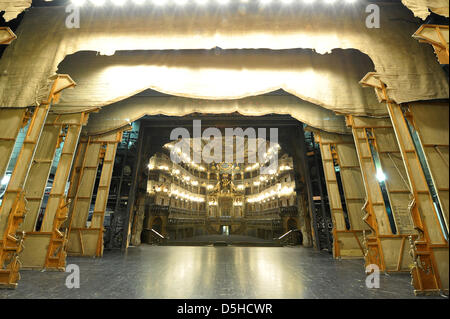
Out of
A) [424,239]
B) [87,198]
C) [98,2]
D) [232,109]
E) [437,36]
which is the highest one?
[98,2]

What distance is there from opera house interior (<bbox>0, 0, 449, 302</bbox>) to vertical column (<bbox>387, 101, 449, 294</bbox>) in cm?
2

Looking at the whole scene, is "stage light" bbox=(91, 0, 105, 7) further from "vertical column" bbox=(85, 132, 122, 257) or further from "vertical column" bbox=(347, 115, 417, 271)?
"vertical column" bbox=(347, 115, 417, 271)

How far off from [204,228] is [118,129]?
21755 mm

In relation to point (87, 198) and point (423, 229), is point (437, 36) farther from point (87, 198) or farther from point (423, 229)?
point (87, 198)

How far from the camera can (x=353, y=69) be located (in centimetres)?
632

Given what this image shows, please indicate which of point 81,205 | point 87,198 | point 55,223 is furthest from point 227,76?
point 81,205

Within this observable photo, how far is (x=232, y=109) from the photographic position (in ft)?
24.4

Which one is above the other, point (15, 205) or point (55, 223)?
point (15, 205)

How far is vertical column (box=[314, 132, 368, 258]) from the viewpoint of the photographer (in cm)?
768

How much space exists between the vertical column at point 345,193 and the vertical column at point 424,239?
13.2 ft

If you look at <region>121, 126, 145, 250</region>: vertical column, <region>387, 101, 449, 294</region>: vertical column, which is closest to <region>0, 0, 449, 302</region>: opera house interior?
<region>387, 101, 449, 294</region>: vertical column

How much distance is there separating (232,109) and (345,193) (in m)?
5.61

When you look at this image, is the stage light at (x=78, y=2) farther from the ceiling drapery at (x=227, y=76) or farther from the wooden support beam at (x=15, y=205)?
the wooden support beam at (x=15, y=205)

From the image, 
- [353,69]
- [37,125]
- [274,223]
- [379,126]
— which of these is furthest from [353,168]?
[274,223]
